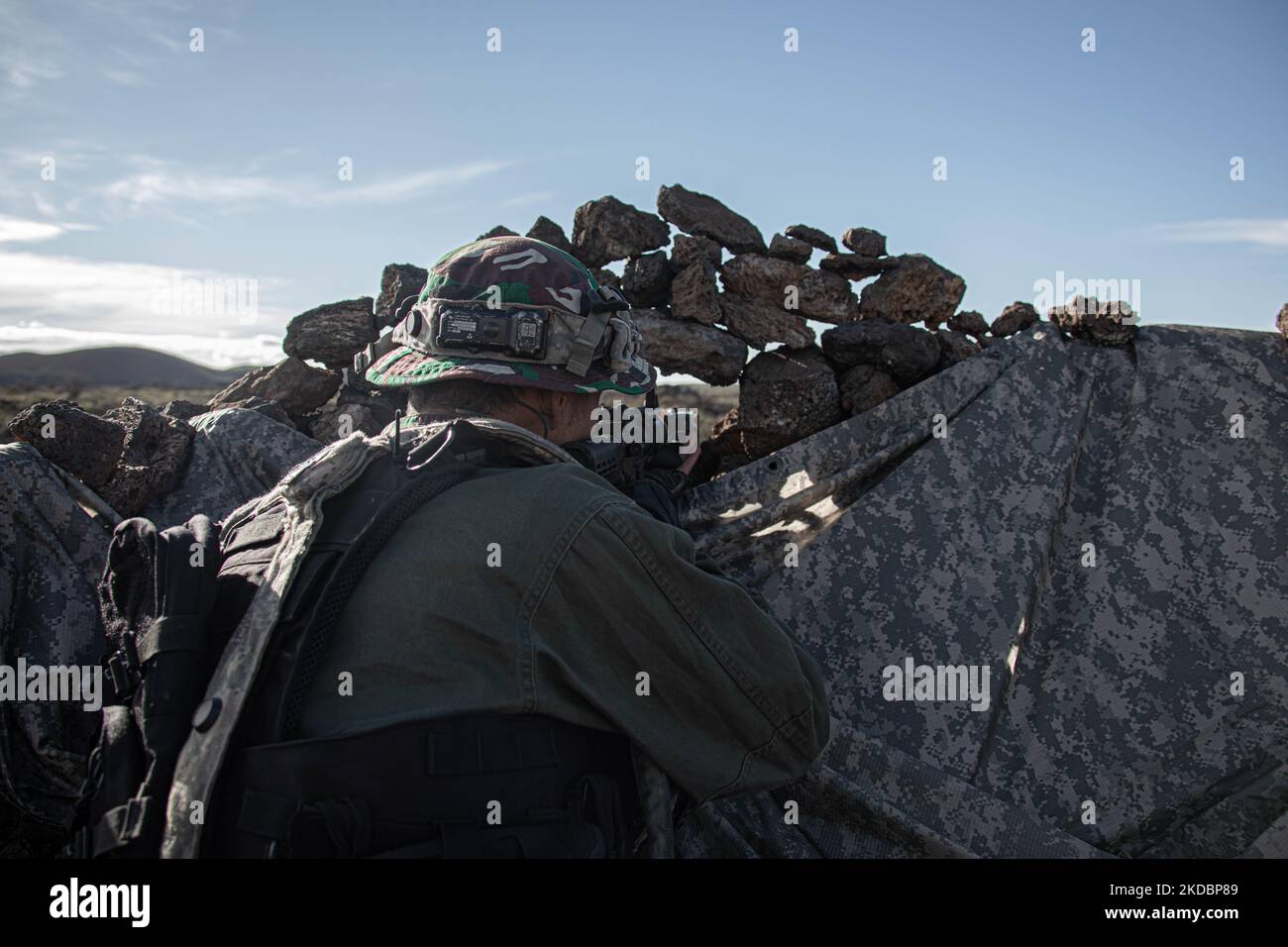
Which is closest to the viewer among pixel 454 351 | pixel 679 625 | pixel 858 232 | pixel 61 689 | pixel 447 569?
pixel 447 569

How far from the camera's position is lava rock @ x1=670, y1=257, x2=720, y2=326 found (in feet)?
14.9

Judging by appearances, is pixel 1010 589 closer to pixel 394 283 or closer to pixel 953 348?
pixel 953 348

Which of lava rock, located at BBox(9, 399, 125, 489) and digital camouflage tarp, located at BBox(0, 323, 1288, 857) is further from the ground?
lava rock, located at BBox(9, 399, 125, 489)

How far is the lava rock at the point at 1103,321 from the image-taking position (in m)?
3.89

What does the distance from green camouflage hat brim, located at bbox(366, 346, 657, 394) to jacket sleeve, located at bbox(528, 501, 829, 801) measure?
0.61m

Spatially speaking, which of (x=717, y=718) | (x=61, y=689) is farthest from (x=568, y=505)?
(x=61, y=689)

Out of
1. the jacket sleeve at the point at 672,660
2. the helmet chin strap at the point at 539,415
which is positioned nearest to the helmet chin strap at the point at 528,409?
the helmet chin strap at the point at 539,415

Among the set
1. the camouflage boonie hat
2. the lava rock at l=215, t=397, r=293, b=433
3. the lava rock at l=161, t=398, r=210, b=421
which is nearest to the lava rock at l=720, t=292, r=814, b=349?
the camouflage boonie hat

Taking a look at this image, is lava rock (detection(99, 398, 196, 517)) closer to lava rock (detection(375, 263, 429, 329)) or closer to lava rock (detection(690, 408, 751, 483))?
lava rock (detection(375, 263, 429, 329))

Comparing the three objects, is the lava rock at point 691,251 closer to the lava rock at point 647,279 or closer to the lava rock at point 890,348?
the lava rock at point 647,279
